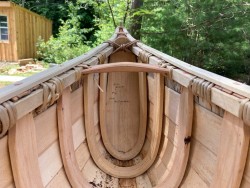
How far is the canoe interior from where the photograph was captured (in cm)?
93

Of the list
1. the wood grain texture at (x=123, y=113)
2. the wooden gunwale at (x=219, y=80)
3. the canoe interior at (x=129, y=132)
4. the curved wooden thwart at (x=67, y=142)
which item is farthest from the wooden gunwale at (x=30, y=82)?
the wood grain texture at (x=123, y=113)

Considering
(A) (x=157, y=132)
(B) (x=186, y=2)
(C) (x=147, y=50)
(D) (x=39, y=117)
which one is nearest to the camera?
(D) (x=39, y=117)

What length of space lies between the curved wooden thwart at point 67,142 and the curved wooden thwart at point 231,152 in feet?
2.08

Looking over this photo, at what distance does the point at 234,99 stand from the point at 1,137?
2.14 ft

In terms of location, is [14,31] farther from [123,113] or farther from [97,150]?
[97,150]

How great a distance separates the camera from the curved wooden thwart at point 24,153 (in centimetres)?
91

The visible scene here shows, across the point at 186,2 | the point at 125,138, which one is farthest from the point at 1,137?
the point at 186,2

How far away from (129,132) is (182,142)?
0.97 metres

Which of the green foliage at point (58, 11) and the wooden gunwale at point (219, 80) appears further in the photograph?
the green foliage at point (58, 11)

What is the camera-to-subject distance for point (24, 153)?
38.0 inches

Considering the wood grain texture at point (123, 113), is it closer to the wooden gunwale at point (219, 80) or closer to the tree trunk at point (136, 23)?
the wooden gunwale at point (219, 80)

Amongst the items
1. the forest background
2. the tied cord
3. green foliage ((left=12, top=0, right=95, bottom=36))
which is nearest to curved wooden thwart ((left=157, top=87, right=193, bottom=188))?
the tied cord

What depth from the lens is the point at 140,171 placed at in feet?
6.24

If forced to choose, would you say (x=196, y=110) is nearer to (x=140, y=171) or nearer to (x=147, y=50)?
(x=140, y=171)
